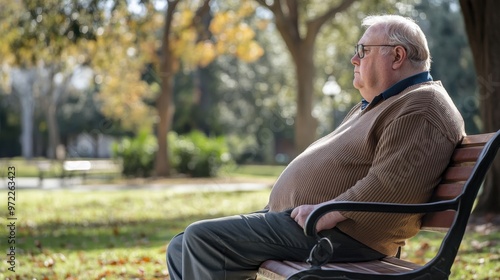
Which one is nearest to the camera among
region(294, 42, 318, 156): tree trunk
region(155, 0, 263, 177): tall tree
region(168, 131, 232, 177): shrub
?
region(294, 42, 318, 156): tree trunk

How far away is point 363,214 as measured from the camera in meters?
3.59

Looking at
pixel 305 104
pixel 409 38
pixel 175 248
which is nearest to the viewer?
pixel 409 38

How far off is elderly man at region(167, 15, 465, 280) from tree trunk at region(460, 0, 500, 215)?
6957mm

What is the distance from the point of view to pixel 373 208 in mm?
3348

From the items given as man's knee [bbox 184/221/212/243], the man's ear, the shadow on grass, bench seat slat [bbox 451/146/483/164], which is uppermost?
the man's ear

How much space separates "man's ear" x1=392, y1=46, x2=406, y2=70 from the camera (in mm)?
3764

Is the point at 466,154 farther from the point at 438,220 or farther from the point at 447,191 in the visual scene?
the point at 438,220

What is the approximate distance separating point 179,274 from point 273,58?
51071 mm

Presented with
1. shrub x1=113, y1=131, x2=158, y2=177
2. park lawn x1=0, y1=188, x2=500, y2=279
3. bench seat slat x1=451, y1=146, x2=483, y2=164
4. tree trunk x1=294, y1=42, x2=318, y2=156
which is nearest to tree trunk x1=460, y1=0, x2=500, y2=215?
park lawn x1=0, y1=188, x2=500, y2=279

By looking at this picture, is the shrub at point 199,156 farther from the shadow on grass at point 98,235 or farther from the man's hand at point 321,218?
the man's hand at point 321,218

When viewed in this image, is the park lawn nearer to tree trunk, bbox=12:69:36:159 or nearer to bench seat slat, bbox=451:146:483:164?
bench seat slat, bbox=451:146:483:164

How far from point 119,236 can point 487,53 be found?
16.9ft

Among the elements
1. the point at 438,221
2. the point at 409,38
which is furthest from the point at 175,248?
the point at 409,38

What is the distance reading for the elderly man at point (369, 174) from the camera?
11.6 feet
